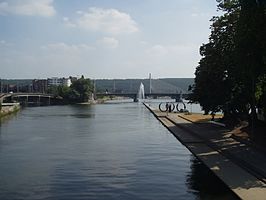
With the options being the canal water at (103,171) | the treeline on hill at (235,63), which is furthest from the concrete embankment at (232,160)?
the treeline on hill at (235,63)

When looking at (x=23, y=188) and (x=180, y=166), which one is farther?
(x=180, y=166)

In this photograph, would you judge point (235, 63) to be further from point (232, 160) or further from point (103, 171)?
point (103, 171)

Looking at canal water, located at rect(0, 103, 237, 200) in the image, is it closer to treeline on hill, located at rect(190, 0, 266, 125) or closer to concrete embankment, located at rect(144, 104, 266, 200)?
concrete embankment, located at rect(144, 104, 266, 200)

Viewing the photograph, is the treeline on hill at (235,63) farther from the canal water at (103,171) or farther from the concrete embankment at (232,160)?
the canal water at (103,171)

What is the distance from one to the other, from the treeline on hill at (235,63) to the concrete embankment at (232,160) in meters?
4.41

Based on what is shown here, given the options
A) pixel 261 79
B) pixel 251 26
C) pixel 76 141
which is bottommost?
pixel 76 141

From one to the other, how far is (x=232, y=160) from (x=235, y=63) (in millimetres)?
9845

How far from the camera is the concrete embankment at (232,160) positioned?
2589 cm

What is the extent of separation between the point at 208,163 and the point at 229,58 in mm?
14710

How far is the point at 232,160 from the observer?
35.0 m

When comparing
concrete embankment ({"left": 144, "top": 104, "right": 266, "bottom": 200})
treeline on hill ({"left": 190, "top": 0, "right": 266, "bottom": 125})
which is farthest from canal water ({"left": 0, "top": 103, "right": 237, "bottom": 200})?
treeline on hill ({"left": 190, "top": 0, "right": 266, "bottom": 125})

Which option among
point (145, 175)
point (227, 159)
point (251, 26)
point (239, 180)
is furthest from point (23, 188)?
point (251, 26)

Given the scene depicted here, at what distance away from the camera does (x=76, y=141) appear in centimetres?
5406

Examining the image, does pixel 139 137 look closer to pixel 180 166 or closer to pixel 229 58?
pixel 229 58
